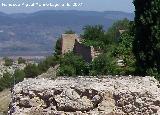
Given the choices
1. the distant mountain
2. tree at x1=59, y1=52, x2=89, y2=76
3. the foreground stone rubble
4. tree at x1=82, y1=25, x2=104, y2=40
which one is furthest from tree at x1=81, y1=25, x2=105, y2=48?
the distant mountain

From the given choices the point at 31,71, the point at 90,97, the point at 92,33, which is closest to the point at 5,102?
the point at 92,33

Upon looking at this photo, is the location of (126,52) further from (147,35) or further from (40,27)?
(40,27)

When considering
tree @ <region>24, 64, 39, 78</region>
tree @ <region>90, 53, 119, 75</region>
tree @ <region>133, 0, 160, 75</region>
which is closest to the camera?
tree @ <region>133, 0, 160, 75</region>

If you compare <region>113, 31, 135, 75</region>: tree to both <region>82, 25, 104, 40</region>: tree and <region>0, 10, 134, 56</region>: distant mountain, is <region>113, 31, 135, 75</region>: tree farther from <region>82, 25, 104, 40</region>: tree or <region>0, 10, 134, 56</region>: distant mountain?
<region>0, 10, 134, 56</region>: distant mountain

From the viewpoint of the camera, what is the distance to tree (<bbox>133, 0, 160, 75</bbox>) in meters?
22.1

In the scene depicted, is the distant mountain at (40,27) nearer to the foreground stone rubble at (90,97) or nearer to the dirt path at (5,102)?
the dirt path at (5,102)

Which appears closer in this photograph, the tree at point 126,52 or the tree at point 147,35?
the tree at point 147,35

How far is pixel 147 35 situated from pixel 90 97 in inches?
557

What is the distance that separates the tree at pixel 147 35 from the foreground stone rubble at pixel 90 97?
41.6ft

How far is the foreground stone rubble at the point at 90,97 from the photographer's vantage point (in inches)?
344

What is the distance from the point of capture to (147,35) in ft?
74.8

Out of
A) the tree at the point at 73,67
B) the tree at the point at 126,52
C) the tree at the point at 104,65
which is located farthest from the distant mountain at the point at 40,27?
the tree at the point at 104,65

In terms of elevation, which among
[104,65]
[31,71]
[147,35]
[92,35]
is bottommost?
[31,71]

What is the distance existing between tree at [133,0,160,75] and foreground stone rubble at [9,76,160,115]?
41.6 ft
